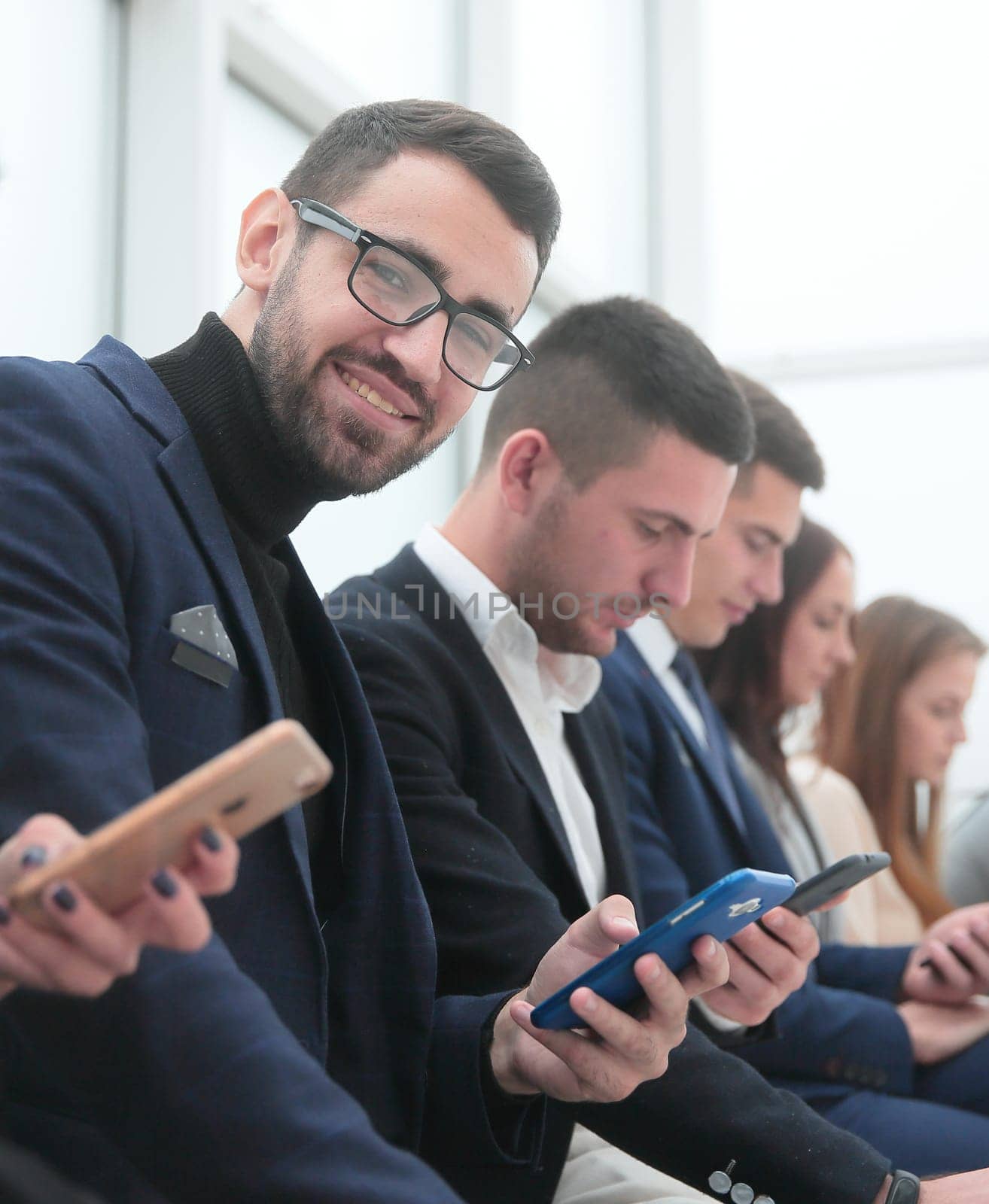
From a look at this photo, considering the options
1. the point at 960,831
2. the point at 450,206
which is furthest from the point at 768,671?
the point at 450,206

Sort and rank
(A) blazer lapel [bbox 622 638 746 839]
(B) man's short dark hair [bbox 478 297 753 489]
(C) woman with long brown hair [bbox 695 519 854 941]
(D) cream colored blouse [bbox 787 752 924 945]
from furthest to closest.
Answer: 1. (D) cream colored blouse [bbox 787 752 924 945]
2. (C) woman with long brown hair [bbox 695 519 854 941]
3. (A) blazer lapel [bbox 622 638 746 839]
4. (B) man's short dark hair [bbox 478 297 753 489]

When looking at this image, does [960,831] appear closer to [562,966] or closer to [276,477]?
[562,966]

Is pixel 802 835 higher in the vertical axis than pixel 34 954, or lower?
lower

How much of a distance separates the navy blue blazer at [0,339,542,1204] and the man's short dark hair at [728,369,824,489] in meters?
1.24

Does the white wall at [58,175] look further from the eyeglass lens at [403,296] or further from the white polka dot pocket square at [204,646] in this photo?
the white polka dot pocket square at [204,646]

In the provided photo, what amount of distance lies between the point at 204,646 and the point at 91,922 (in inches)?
14.7

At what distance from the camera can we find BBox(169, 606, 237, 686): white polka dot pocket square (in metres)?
0.99

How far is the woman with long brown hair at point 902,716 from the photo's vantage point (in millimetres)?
3008

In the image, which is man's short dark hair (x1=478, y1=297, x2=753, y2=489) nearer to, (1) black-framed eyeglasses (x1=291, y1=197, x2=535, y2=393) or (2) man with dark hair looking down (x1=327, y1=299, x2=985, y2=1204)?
(2) man with dark hair looking down (x1=327, y1=299, x2=985, y2=1204)

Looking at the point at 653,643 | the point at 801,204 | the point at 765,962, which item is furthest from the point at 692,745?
the point at 801,204

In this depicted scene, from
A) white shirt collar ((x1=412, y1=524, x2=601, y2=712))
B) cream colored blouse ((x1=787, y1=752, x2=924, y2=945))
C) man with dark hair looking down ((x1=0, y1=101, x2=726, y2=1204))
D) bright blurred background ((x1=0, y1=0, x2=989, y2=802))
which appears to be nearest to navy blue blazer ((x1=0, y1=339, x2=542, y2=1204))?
man with dark hair looking down ((x1=0, y1=101, x2=726, y2=1204))

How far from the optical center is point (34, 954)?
2.21ft

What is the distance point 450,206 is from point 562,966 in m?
0.72

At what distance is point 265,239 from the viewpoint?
1346 millimetres
